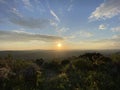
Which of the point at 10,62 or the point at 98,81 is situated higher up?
the point at 10,62

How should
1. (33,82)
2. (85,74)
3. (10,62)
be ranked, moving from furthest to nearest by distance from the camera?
1. (10,62)
2. (85,74)
3. (33,82)

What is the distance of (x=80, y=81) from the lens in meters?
11.3

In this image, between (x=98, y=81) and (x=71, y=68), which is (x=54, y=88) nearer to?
(x=98, y=81)

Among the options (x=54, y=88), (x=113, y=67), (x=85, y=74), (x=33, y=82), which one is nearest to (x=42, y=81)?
(x=33, y=82)

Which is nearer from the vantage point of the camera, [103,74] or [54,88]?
[54,88]

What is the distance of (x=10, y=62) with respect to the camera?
1517cm

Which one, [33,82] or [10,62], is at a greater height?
[10,62]

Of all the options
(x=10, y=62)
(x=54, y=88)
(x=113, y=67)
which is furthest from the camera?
(x=10, y=62)

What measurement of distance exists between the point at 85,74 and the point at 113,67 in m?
2.53

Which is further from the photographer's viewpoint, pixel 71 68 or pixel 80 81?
pixel 71 68

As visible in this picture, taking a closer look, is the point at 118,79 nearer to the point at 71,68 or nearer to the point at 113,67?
the point at 113,67

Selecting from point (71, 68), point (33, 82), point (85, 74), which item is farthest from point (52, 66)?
point (33, 82)

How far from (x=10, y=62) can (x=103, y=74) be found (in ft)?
23.4

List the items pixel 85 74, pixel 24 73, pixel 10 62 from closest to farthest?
1. pixel 24 73
2. pixel 85 74
3. pixel 10 62
